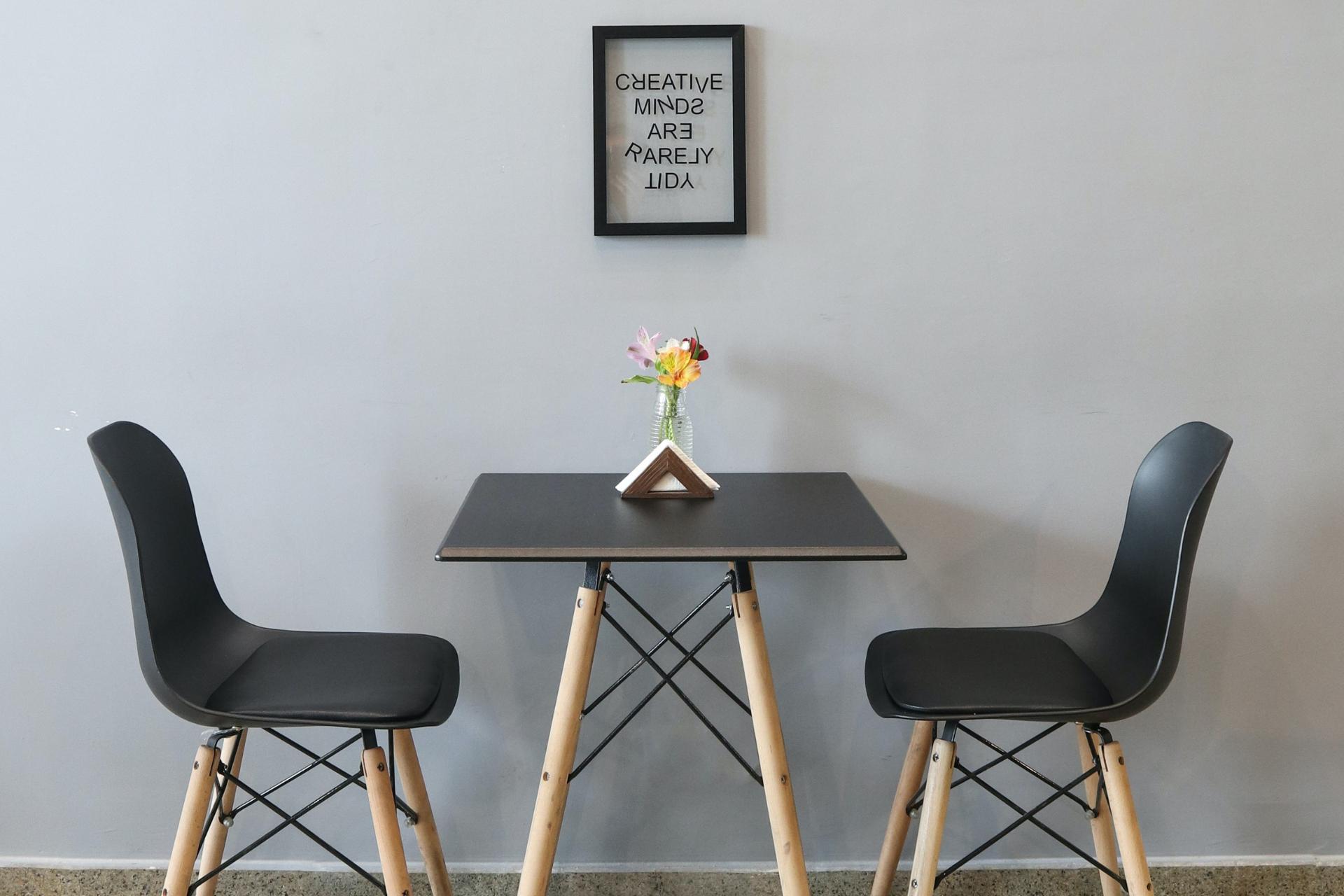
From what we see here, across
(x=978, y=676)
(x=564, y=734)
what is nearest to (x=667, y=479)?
(x=564, y=734)

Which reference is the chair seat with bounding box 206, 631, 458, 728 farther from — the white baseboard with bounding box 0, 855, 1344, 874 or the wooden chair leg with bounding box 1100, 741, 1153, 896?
the wooden chair leg with bounding box 1100, 741, 1153, 896

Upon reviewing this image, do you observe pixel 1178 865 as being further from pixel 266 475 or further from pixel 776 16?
pixel 266 475

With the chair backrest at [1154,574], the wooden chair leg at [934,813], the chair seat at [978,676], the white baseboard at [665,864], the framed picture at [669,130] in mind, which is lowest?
the white baseboard at [665,864]

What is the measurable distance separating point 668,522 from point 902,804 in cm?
73

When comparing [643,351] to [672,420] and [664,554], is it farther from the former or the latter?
[664,554]

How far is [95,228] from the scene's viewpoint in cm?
192

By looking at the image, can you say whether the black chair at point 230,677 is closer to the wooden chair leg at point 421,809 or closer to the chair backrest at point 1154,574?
the wooden chair leg at point 421,809

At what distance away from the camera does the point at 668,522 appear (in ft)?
5.26

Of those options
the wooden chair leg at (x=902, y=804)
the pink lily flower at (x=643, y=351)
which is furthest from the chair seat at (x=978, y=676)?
the pink lily flower at (x=643, y=351)

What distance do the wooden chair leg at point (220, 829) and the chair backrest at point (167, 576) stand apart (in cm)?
13

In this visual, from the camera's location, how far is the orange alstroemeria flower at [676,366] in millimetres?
1772

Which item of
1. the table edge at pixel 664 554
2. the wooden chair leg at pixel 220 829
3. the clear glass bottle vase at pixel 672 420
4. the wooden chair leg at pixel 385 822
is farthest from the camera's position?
the clear glass bottle vase at pixel 672 420

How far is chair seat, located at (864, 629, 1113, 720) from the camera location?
156 centimetres

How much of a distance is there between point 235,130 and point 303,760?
4.17 feet
